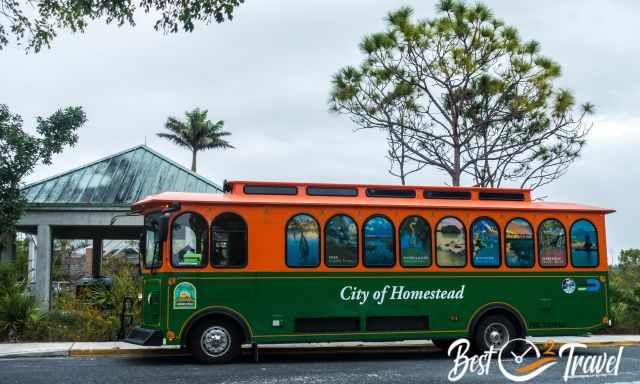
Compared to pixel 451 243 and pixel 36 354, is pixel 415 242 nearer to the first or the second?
pixel 451 243

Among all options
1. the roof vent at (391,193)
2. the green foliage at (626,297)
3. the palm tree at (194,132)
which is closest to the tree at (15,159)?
the roof vent at (391,193)

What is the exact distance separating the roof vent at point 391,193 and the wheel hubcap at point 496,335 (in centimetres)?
291

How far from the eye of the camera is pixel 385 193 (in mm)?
13797

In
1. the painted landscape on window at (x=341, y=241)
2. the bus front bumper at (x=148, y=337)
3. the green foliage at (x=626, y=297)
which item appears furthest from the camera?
the green foliage at (x=626, y=297)

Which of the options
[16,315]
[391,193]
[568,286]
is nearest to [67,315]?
[16,315]

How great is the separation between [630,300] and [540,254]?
747cm

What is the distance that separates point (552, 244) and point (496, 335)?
84.5 inches

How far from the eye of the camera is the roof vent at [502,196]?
14.4 meters

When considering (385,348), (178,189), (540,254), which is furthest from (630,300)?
(178,189)

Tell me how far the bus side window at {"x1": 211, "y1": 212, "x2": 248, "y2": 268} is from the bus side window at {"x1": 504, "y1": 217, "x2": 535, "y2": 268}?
5.12 meters

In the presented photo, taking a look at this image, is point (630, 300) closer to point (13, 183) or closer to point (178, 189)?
point (178, 189)

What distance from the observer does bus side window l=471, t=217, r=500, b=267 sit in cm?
1389

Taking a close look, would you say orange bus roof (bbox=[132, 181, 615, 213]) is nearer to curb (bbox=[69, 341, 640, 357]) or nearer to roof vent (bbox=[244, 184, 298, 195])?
roof vent (bbox=[244, 184, 298, 195])

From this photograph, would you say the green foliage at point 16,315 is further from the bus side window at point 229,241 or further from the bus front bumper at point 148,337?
the bus side window at point 229,241
